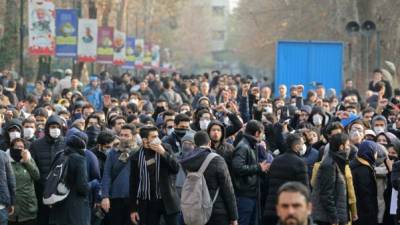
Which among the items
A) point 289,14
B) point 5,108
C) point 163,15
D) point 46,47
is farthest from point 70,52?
point 163,15

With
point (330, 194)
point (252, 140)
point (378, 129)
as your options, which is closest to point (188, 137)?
point (252, 140)

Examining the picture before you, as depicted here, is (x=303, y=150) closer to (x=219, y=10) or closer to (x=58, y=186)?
(x=58, y=186)

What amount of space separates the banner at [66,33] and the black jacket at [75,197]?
22.2 meters

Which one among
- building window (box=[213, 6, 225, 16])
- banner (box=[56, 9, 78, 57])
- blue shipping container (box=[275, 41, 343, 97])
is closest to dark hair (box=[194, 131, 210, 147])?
blue shipping container (box=[275, 41, 343, 97])

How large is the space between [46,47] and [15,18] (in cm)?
1115

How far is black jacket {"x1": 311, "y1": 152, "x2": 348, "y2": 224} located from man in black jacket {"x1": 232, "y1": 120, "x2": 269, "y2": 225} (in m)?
1.11

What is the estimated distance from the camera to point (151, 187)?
14219 mm

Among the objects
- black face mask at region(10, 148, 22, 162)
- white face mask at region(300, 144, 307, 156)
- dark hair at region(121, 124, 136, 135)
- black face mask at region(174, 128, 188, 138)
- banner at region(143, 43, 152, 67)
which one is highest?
dark hair at region(121, 124, 136, 135)

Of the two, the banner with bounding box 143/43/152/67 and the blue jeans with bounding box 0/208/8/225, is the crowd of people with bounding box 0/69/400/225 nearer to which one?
the blue jeans with bounding box 0/208/8/225

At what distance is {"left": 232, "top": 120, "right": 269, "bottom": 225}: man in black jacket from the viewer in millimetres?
14969

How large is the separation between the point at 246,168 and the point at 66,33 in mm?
22800

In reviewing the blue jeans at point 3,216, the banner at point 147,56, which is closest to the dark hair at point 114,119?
the blue jeans at point 3,216

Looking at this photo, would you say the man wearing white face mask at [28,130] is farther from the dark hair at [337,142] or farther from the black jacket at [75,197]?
the dark hair at [337,142]

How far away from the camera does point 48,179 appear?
589 inches
